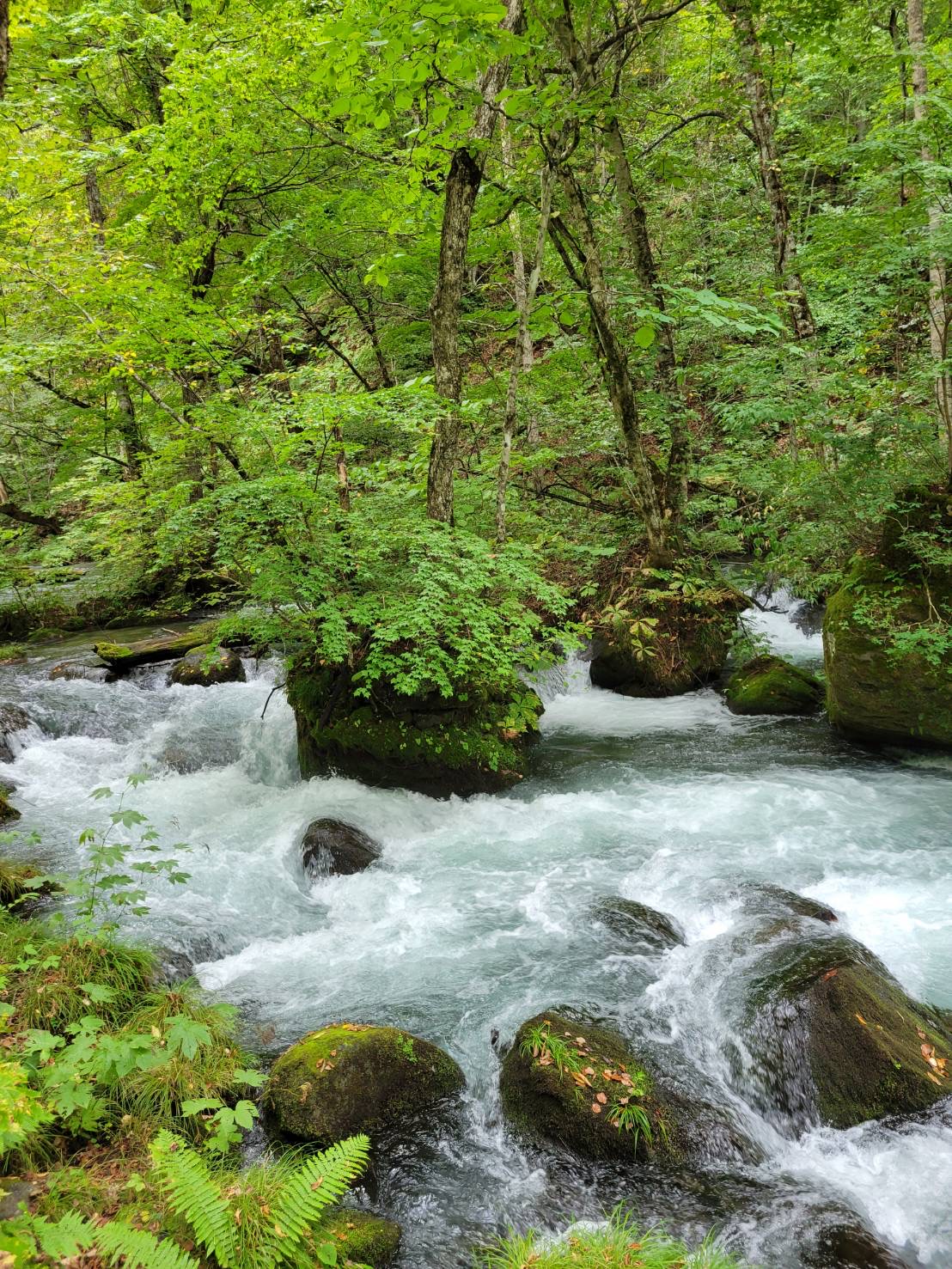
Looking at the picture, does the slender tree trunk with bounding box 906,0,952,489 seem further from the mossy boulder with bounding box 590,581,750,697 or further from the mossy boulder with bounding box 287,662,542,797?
the mossy boulder with bounding box 287,662,542,797

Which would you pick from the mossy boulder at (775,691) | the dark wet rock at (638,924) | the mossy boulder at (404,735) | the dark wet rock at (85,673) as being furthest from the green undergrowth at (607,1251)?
the dark wet rock at (85,673)

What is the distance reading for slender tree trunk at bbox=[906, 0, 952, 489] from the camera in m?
7.20

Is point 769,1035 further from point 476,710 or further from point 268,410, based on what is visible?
point 268,410

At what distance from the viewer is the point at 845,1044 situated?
396 cm

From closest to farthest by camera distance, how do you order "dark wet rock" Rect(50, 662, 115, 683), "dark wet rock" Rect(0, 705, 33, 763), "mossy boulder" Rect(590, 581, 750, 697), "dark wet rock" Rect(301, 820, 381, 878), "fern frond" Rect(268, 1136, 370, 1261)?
"fern frond" Rect(268, 1136, 370, 1261)
"dark wet rock" Rect(301, 820, 381, 878)
"dark wet rock" Rect(0, 705, 33, 763)
"mossy boulder" Rect(590, 581, 750, 697)
"dark wet rock" Rect(50, 662, 115, 683)

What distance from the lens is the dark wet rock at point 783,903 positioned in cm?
531

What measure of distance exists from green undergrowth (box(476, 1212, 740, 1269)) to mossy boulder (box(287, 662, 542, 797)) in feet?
16.8

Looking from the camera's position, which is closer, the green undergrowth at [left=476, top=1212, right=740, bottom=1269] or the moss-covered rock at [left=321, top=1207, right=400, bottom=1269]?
the green undergrowth at [left=476, top=1212, right=740, bottom=1269]

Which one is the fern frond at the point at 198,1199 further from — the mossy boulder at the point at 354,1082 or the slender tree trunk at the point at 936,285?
the slender tree trunk at the point at 936,285

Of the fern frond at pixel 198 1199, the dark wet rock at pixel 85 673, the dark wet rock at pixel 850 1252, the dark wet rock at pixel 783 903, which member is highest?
the dark wet rock at pixel 85 673

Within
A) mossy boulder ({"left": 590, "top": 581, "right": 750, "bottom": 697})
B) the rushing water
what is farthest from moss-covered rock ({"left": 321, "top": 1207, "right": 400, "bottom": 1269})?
mossy boulder ({"left": 590, "top": 581, "right": 750, "bottom": 697})

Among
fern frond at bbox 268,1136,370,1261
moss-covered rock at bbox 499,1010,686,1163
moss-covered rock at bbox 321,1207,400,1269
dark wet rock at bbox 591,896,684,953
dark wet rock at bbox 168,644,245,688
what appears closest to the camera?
fern frond at bbox 268,1136,370,1261

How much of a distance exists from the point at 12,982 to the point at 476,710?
5.28 meters

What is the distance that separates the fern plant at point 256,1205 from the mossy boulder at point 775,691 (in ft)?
27.4
